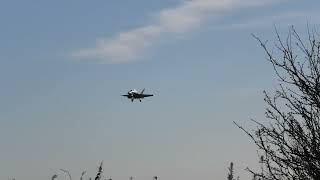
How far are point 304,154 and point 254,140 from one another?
0.99m

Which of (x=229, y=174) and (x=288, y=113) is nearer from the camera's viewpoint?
(x=288, y=113)

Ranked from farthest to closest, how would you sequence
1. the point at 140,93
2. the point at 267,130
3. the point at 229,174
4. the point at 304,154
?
the point at 229,174 → the point at 140,93 → the point at 267,130 → the point at 304,154

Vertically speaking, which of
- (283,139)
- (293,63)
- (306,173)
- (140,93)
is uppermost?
(140,93)

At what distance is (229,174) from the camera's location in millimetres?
89188

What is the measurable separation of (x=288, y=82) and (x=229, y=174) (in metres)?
82.2

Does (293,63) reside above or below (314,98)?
above

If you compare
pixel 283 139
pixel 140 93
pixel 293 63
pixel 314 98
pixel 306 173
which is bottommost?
pixel 306 173

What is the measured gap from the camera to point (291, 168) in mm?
8102

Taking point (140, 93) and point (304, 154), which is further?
point (140, 93)

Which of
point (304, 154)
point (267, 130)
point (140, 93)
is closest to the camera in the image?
point (304, 154)

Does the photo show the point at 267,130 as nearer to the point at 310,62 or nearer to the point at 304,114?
the point at 304,114

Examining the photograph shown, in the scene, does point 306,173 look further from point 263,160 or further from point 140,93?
point 140,93

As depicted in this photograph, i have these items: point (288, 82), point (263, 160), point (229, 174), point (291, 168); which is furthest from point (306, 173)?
point (229, 174)

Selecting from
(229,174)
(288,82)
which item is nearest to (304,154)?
(288,82)
